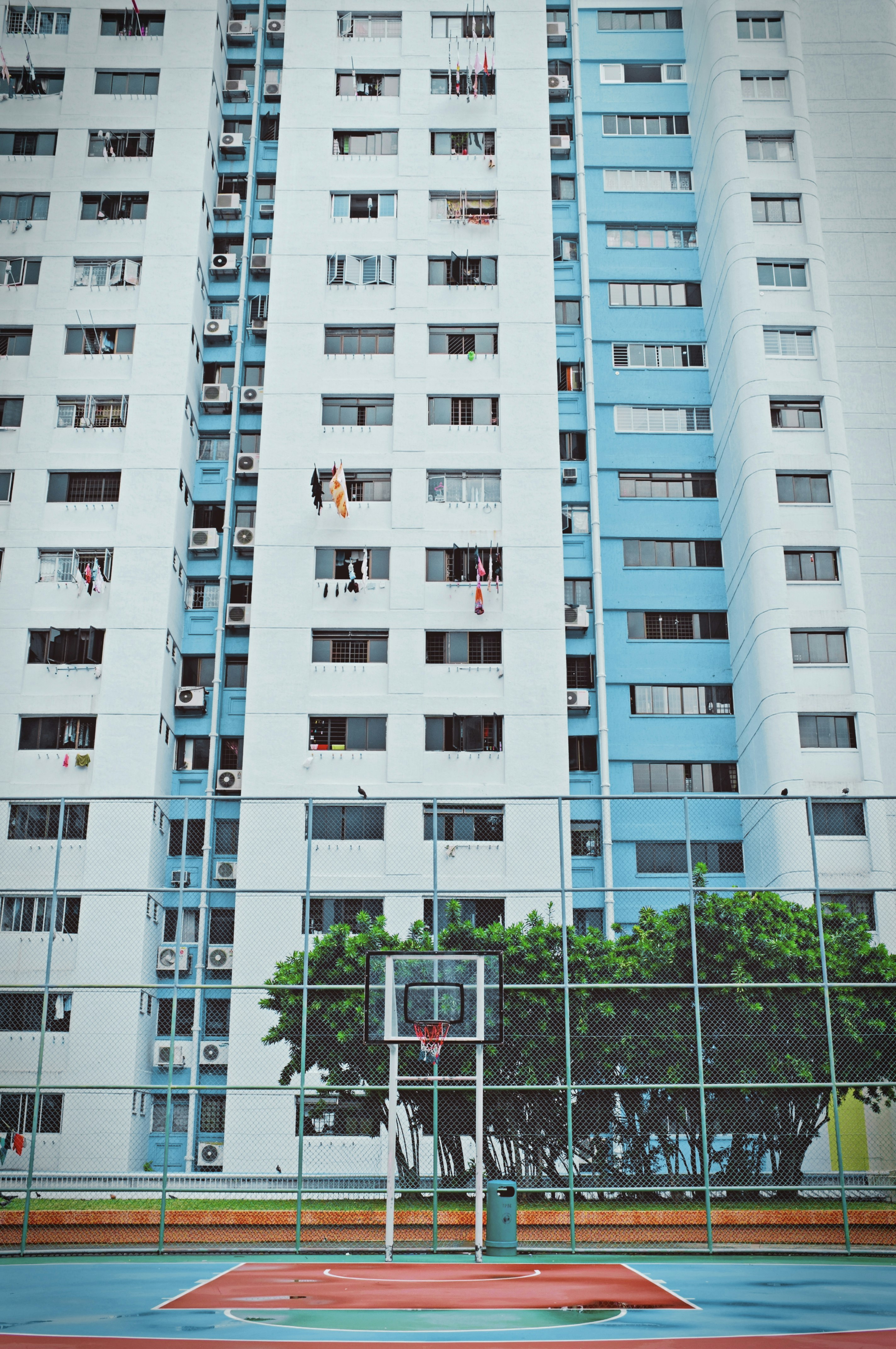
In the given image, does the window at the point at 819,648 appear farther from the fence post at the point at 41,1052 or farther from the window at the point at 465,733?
the fence post at the point at 41,1052

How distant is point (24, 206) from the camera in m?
33.3

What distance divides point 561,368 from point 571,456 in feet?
8.61

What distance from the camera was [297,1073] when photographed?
19.1m

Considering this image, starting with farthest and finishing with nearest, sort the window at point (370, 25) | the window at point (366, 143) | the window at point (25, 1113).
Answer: the window at point (370, 25), the window at point (366, 143), the window at point (25, 1113)

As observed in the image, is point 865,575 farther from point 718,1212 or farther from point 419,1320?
point 419,1320

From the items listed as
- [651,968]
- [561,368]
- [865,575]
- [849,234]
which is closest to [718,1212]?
[651,968]

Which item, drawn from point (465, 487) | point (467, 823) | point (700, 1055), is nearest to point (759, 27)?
point (465, 487)

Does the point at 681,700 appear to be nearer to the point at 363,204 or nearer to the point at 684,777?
the point at 684,777

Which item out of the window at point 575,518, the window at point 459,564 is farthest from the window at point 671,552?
the window at point 459,564

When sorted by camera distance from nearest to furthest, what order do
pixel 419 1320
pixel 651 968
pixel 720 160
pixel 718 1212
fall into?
pixel 419 1320 → pixel 718 1212 → pixel 651 968 → pixel 720 160

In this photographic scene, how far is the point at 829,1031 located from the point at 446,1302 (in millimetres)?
7063

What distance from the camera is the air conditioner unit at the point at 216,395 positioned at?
109ft

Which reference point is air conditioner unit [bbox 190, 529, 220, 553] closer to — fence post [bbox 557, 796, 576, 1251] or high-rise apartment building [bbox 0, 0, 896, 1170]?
high-rise apartment building [bbox 0, 0, 896, 1170]

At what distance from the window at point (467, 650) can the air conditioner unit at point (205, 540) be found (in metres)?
6.43
